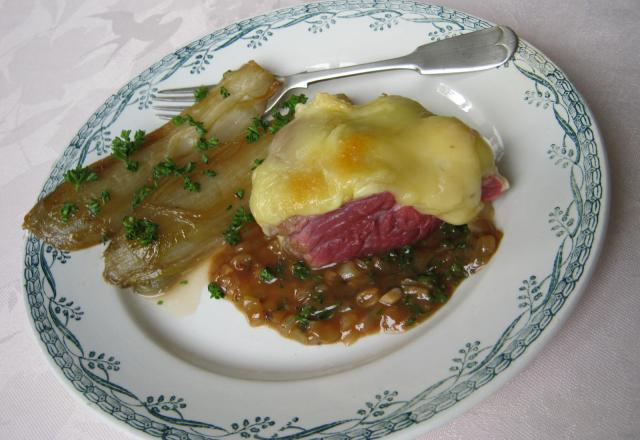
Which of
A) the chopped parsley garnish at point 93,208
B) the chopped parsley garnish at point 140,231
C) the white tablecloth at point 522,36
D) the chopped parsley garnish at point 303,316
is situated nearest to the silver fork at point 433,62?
the white tablecloth at point 522,36

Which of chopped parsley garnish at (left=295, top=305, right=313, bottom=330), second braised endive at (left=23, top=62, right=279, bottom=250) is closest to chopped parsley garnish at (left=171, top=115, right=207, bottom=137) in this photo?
second braised endive at (left=23, top=62, right=279, bottom=250)

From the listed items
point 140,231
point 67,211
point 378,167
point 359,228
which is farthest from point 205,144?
point 378,167

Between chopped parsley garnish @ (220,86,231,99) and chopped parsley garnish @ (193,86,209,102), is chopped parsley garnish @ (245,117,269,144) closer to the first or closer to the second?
chopped parsley garnish @ (220,86,231,99)

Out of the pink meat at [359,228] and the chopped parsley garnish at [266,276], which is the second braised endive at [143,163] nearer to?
the chopped parsley garnish at [266,276]

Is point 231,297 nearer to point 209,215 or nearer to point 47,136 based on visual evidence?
point 209,215

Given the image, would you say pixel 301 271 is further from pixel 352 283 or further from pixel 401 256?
pixel 401 256

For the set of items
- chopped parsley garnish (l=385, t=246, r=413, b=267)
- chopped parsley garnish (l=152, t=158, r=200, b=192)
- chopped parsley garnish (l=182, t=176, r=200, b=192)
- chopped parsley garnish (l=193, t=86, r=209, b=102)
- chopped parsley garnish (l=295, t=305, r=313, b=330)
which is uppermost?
chopped parsley garnish (l=193, t=86, r=209, b=102)
